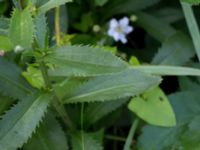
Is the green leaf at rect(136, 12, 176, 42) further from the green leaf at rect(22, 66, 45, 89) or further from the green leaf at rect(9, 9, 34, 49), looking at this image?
the green leaf at rect(9, 9, 34, 49)

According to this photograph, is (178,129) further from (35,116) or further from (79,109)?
(35,116)

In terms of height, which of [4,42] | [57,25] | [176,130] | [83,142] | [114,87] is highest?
[4,42]

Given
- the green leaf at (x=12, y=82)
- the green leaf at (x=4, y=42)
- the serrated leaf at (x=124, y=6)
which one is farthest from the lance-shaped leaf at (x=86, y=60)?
the serrated leaf at (x=124, y=6)

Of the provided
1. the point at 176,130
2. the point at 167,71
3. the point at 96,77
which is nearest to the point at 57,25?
the point at 96,77

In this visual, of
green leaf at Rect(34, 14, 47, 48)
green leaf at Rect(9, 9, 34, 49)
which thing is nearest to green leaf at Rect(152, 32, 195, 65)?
green leaf at Rect(34, 14, 47, 48)

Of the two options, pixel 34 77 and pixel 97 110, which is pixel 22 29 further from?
pixel 97 110

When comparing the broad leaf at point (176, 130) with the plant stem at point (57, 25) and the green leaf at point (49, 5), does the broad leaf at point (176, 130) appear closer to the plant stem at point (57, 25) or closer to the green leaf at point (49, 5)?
the plant stem at point (57, 25)

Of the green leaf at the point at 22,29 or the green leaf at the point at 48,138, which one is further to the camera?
the green leaf at the point at 48,138
